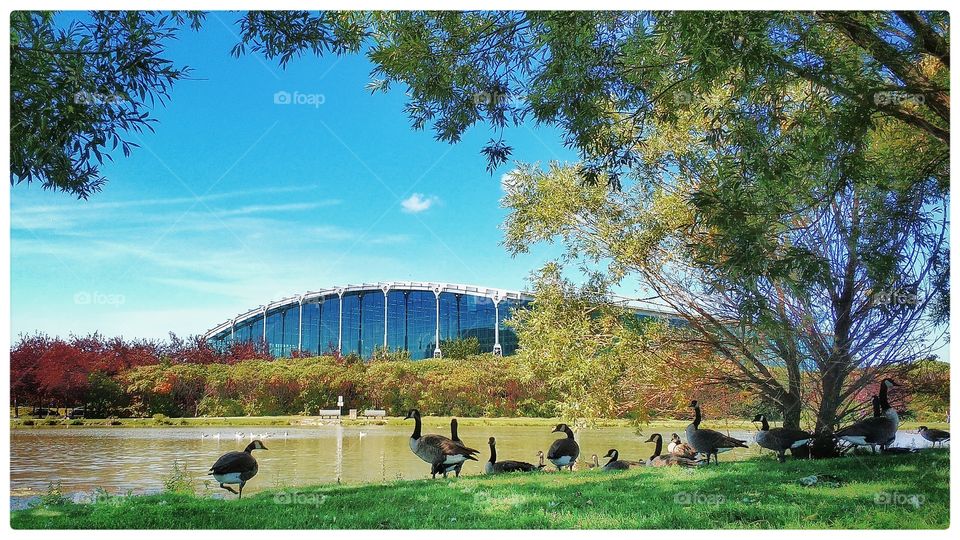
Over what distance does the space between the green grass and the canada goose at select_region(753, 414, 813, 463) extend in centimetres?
47

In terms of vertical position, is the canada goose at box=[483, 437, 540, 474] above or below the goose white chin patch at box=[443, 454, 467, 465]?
below

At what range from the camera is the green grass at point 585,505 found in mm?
4566

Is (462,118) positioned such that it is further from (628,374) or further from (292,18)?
(628,374)

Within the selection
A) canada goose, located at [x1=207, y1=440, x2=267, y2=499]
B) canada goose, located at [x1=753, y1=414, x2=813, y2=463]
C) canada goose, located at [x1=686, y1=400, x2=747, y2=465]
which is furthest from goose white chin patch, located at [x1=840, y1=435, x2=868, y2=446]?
canada goose, located at [x1=207, y1=440, x2=267, y2=499]

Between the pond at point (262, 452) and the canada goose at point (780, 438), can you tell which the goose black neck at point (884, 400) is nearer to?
the pond at point (262, 452)

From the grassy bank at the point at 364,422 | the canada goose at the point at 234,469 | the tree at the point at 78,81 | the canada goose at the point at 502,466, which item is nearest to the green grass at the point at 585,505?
the canada goose at the point at 234,469

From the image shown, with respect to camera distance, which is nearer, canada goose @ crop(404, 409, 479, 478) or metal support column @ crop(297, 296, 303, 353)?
canada goose @ crop(404, 409, 479, 478)

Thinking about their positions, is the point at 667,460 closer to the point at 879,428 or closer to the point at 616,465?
the point at 616,465

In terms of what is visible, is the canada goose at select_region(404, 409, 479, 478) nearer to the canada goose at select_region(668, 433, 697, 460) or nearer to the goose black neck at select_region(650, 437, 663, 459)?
the goose black neck at select_region(650, 437, 663, 459)

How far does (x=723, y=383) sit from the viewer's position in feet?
20.4

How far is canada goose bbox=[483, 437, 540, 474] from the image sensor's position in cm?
566

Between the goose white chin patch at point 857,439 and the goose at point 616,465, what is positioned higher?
the goose white chin patch at point 857,439

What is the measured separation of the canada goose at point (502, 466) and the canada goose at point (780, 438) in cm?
174
